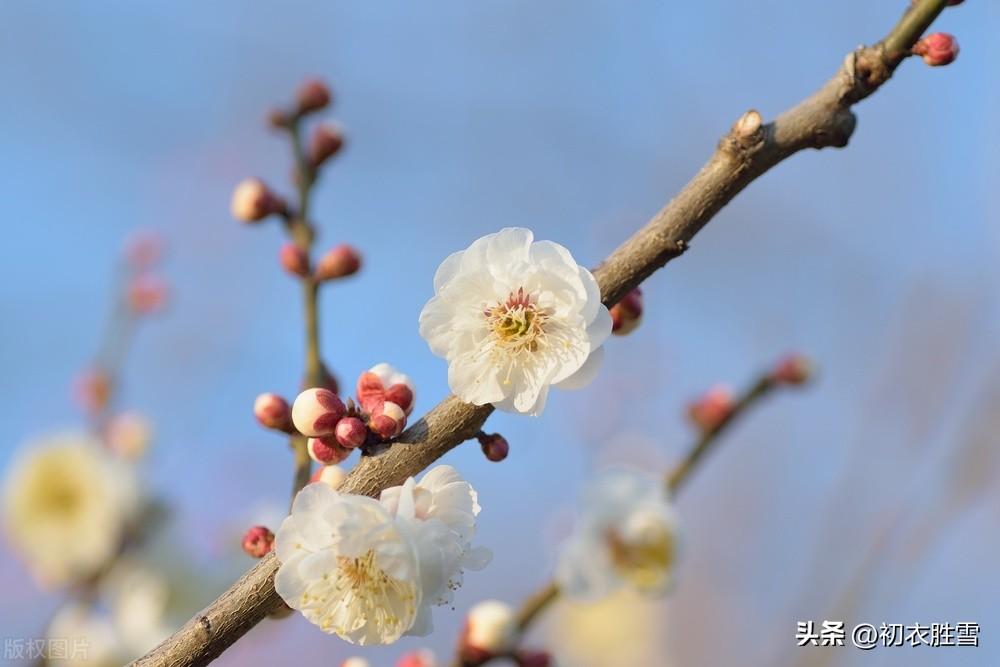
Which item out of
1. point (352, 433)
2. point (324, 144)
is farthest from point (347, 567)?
point (324, 144)

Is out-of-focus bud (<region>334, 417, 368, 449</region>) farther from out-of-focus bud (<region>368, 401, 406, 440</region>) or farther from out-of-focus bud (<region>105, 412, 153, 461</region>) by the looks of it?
out-of-focus bud (<region>105, 412, 153, 461</region>)

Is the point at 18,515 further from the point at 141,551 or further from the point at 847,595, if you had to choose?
the point at 847,595

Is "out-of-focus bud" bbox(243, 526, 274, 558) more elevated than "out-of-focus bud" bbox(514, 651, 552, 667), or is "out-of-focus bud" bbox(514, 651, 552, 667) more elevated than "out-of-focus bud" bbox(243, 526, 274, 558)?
"out-of-focus bud" bbox(514, 651, 552, 667)

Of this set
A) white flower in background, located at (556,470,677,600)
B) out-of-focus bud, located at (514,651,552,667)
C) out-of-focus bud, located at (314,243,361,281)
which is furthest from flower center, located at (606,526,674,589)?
out-of-focus bud, located at (314,243,361,281)

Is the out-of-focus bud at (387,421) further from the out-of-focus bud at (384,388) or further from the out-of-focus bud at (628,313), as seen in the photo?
the out-of-focus bud at (628,313)

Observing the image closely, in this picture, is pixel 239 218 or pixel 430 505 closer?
pixel 430 505

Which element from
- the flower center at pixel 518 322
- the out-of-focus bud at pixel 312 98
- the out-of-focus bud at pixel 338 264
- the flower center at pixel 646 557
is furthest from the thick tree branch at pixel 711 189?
the flower center at pixel 646 557

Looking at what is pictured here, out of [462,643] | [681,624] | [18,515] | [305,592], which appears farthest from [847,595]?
[681,624]
